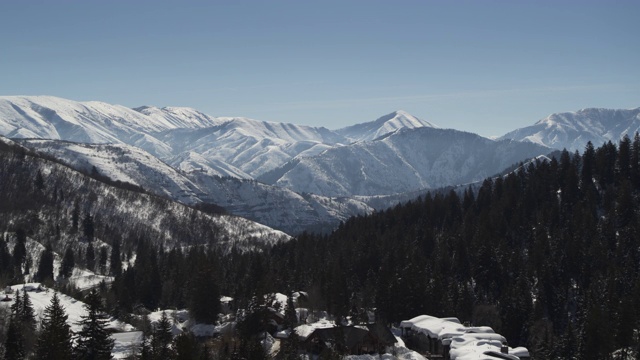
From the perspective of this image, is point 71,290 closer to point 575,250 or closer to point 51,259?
point 51,259

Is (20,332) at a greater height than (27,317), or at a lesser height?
greater

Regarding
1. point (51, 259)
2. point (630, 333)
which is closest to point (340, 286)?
point (630, 333)

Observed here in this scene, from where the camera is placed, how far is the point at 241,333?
9738 centimetres

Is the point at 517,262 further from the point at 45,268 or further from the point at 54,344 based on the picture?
the point at 45,268

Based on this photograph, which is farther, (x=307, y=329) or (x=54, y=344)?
(x=307, y=329)

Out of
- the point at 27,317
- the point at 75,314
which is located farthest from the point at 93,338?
the point at 75,314

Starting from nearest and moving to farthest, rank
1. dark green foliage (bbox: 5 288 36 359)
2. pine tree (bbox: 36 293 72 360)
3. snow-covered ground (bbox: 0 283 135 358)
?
pine tree (bbox: 36 293 72 360), dark green foliage (bbox: 5 288 36 359), snow-covered ground (bbox: 0 283 135 358)

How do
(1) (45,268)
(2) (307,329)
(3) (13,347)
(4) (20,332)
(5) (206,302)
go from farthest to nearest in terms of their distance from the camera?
(1) (45,268) → (5) (206,302) → (2) (307,329) → (4) (20,332) → (3) (13,347)

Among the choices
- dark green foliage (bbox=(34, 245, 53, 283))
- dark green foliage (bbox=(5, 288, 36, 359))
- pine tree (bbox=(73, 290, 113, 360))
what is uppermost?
pine tree (bbox=(73, 290, 113, 360))

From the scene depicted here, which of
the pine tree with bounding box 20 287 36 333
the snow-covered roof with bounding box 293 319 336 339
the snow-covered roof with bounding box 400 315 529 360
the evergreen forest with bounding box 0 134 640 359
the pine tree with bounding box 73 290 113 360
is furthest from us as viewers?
the evergreen forest with bounding box 0 134 640 359

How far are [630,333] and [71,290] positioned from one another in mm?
123341

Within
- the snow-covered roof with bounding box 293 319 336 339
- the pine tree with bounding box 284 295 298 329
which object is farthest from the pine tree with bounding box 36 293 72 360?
the pine tree with bounding box 284 295 298 329

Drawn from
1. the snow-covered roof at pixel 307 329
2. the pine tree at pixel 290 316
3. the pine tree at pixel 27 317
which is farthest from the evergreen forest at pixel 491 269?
the pine tree at pixel 27 317

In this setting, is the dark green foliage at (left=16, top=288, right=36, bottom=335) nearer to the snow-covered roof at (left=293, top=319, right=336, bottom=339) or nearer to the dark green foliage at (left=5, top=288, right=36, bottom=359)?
the dark green foliage at (left=5, top=288, right=36, bottom=359)
